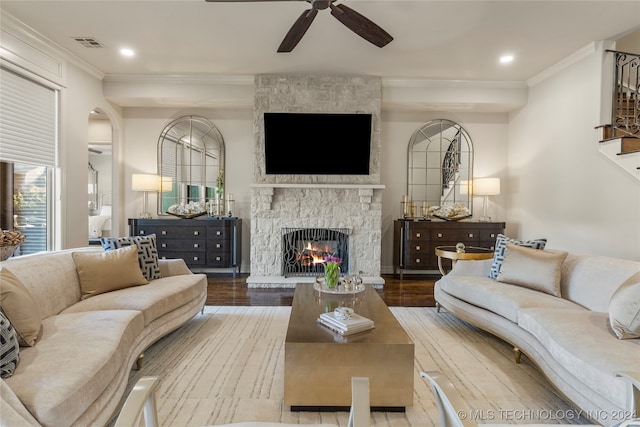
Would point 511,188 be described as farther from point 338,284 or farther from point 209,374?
point 209,374

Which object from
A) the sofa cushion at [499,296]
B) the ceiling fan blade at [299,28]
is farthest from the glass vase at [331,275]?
the ceiling fan blade at [299,28]

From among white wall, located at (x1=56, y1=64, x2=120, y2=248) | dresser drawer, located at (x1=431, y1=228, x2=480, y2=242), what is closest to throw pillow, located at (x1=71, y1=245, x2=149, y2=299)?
white wall, located at (x1=56, y1=64, x2=120, y2=248)

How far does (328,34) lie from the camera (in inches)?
148

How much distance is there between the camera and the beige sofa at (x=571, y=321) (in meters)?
1.62

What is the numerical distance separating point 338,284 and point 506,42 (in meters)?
3.30

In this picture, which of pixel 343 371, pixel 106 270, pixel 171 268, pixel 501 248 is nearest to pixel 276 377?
pixel 343 371

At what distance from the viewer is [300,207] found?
512cm

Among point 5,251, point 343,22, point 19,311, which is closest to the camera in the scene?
point 19,311

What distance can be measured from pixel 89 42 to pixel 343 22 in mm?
3082

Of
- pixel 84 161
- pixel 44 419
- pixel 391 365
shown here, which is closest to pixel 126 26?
pixel 84 161

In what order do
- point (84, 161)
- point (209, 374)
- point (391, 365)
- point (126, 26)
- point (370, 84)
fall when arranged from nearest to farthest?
point (391, 365), point (209, 374), point (126, 26), point (84, 161), point (370, 84)

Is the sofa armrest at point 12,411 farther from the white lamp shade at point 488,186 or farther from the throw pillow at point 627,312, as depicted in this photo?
the white lamp shade at point 488,186

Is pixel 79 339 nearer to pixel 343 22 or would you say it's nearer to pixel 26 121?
pixel 343 22

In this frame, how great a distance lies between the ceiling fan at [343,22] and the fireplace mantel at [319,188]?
6.79 ft
